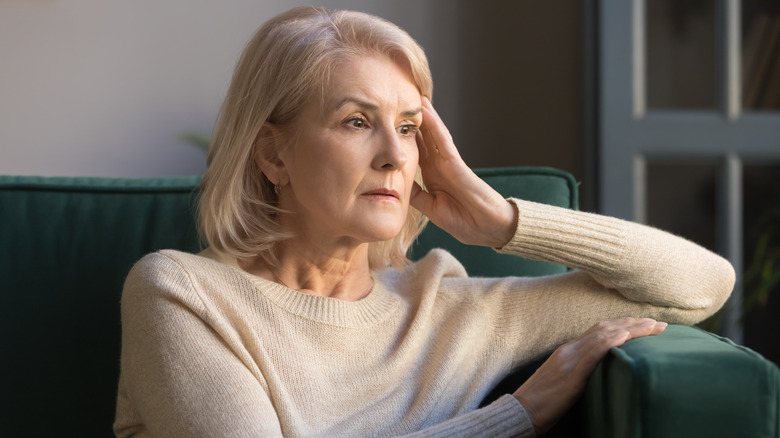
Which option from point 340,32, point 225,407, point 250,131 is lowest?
point 225,407

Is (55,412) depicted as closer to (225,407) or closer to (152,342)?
(152,342)

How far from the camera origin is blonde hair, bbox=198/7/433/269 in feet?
3.95

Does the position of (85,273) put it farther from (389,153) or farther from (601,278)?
(601,278)

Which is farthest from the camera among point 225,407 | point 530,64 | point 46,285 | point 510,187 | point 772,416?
point 530,64

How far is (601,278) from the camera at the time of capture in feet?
4.21

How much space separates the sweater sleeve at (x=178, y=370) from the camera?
3.28 feet

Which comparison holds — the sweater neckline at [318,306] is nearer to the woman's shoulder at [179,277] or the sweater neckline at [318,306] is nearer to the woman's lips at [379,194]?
the woman's shoulder at [179,277]

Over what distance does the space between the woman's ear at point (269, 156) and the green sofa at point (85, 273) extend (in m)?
0.23

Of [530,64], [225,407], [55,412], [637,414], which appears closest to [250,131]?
[225,407]

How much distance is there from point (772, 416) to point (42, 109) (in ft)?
8.02

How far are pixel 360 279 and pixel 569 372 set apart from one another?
403 mm

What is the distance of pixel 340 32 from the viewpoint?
123 cm

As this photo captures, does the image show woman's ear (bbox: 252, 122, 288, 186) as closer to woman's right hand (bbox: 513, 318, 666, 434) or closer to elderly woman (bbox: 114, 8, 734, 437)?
elderly woman (bbox: 114, 8, 734, 437)

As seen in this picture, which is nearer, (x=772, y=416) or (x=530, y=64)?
(x=772, y=416)
